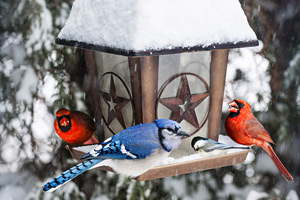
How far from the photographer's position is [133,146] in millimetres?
2004

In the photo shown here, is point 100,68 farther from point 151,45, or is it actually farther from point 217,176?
point 217,176

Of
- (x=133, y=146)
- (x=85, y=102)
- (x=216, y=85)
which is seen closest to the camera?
(x=133, y=146)

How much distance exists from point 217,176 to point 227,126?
59.3 inches

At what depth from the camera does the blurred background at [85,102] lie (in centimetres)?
311

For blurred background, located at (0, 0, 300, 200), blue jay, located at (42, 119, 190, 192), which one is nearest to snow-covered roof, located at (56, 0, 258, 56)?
blue jay, located at (42, 119, 190, 192)

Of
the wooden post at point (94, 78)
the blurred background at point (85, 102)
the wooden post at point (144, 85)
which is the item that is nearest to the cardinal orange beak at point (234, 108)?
the wooden post at point (144, 85)

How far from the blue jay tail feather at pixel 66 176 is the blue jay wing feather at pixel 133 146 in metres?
0.03

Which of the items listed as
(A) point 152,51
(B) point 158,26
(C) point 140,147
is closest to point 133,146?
(C) point 140,147

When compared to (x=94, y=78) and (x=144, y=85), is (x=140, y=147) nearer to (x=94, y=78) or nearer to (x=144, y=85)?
(x=144, y=85)

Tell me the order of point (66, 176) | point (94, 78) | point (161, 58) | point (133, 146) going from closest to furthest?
1. point (66, 176)
2. point (133, 146)
3. point (161, 58)
4. point (94, 78)

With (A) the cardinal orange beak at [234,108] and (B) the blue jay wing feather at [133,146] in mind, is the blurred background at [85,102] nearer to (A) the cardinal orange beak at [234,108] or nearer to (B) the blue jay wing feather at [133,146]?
(A) the cardinal orange beak at [234,108]

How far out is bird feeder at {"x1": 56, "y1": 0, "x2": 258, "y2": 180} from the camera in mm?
1960

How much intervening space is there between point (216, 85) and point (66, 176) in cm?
93

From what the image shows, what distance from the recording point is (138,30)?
191 centimetres
